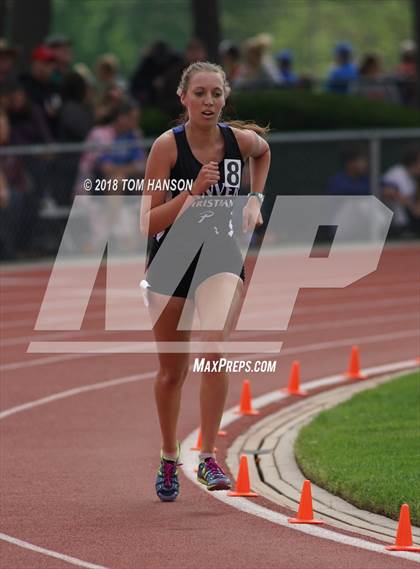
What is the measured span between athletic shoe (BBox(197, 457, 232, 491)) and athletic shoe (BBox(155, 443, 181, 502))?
156mm

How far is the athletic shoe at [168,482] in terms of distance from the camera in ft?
29.5

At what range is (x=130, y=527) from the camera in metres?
8.34

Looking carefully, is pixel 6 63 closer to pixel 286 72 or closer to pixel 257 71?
pixel 257 71

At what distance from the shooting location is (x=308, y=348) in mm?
15148

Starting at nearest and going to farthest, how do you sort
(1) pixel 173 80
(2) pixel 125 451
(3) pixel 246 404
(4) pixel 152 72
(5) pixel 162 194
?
1. (5) pixel 162 194
2. (2) pixel 125 451
3. (3) pixel 246 404
4. (1) pixel 173 80
5. (4) pixel 152 72

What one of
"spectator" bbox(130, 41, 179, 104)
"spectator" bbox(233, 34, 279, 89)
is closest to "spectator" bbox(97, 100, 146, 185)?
"spectator" bbox(130, 41, 179, 104)

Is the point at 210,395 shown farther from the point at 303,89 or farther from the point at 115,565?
the point at 303,89

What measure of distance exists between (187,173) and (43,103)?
1342cm

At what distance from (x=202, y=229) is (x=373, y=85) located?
22.7 metres

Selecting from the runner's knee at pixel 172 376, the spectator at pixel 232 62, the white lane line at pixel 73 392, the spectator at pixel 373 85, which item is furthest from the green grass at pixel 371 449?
the spectator at pixel 373 85

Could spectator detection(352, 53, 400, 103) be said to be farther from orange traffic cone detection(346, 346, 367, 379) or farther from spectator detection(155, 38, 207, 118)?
orange traffic cone detection(346, 346, 367, 379)

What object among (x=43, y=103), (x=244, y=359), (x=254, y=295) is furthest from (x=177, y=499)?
(x=43, y=103)

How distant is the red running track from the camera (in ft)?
25.6

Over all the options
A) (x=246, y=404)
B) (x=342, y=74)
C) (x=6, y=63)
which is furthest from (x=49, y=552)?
(x=342, y=74)
